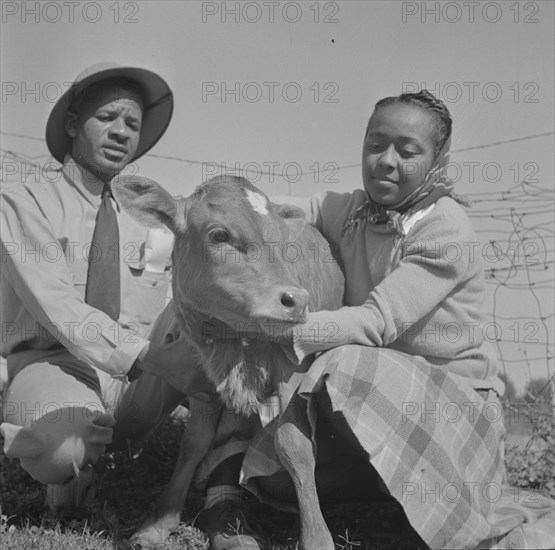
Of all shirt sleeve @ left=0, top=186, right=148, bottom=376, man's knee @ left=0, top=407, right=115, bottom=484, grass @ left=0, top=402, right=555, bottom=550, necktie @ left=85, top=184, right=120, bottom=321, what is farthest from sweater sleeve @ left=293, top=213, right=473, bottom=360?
necktie @ left=85, top=184, right=120, bottom=321

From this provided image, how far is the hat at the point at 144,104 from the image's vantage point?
498 cm

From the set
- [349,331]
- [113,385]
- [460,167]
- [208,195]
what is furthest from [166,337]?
[460,167]

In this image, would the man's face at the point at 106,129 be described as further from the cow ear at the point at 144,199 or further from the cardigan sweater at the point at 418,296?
the cardigan sweater at the point at 418,296

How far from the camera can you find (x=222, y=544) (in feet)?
13.3

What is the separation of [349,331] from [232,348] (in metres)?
0.63

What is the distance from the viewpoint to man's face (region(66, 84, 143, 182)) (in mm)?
5008

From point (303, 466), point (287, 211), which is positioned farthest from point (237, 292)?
point (303, 466)

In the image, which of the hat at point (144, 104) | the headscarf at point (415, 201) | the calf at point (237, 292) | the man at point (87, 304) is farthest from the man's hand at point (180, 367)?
the hat at point (144, 104)

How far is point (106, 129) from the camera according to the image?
501 centimetres

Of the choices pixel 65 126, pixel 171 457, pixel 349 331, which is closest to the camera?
pixel 349 331

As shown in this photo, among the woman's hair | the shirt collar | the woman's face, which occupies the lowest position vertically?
the shirt collar

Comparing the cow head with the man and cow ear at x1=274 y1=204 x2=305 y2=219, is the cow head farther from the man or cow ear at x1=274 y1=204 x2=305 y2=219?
the man

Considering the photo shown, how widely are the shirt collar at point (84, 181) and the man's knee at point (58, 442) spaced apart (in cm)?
129

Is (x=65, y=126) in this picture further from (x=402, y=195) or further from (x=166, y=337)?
(x=402, y=195)
